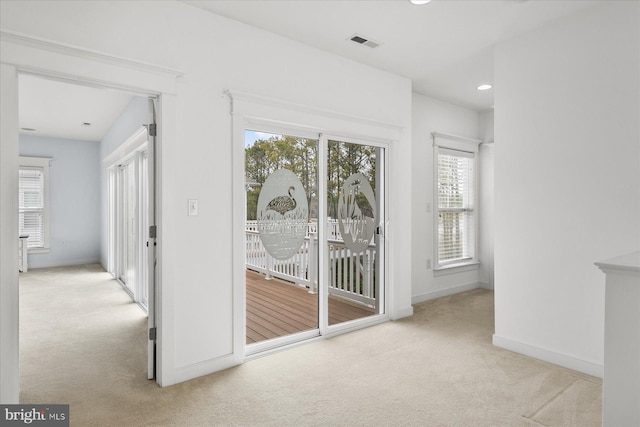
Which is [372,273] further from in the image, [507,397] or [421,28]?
[421,28]

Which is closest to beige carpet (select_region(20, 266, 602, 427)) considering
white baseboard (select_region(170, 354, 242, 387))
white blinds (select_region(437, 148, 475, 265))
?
white baseboard (select_region(170, 354, 242, 387))

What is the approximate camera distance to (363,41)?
10.7 ft

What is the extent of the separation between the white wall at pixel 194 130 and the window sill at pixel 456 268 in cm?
312

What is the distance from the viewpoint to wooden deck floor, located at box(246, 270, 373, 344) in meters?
3.14

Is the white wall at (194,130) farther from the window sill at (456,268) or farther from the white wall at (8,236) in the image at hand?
the window sill at (456,268)

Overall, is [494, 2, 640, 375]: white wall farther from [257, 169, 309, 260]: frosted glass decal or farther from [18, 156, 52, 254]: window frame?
[18, 156, 52, 254]: window frame

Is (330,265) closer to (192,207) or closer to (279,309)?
(279,309)

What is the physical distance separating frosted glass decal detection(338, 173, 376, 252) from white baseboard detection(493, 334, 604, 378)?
1514 millimetres

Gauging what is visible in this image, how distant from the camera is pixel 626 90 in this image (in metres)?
2.58

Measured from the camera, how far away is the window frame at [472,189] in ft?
16.3

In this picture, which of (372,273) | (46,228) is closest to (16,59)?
(372,273)

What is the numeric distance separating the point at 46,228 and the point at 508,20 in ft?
27.2

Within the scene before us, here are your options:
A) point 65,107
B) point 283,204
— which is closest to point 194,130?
point 283,204
